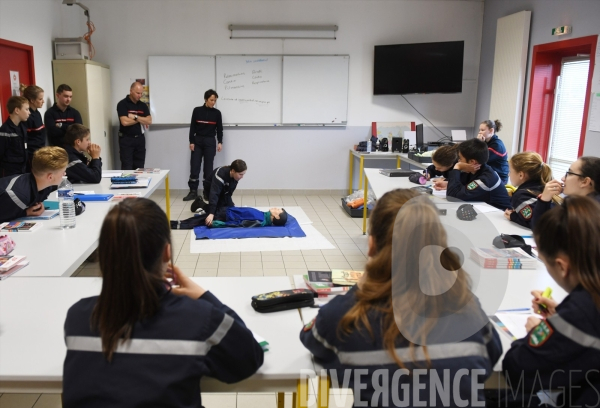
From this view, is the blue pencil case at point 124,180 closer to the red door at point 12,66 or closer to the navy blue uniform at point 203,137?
the red door at point 12,66

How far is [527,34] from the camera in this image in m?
5.98

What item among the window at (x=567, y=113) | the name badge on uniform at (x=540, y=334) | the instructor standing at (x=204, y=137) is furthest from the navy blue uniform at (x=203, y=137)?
the name badge on uniform at (x=540, y=334)

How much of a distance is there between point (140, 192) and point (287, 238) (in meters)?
1.70

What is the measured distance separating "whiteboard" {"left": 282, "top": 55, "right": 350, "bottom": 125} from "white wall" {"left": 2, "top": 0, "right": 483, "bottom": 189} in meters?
0.13

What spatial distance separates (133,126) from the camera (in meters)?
6.79

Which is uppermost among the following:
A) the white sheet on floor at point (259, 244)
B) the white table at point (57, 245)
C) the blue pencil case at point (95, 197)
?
the blue pencil case at point (95, 197)

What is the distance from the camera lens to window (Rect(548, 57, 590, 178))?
539 centimetres

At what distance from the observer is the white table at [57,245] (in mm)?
2281

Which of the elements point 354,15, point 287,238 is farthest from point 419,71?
point 287,238

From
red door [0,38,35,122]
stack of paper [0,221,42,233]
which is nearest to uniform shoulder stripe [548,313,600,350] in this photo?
stack of paper [0,221,42,233]

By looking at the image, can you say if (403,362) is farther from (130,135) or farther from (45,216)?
(130,135)

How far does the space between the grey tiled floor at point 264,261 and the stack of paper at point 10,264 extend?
1.92 ft

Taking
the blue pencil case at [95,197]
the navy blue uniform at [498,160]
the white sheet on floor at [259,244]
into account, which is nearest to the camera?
the blue pencil case at [95,197]

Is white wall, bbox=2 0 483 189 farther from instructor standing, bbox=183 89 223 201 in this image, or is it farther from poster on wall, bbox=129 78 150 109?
instructor standing, bbox=183 89 223 201
